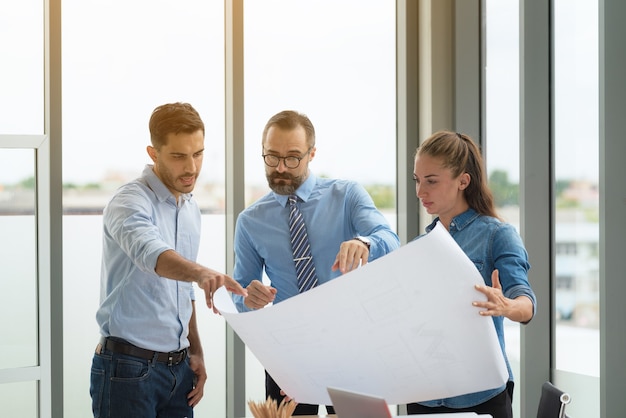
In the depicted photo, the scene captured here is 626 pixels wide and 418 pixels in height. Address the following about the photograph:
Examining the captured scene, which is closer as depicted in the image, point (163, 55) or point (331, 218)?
point (331, 218)

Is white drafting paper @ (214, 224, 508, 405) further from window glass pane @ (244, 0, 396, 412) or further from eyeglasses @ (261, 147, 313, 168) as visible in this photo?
window glass pane @ (244, 0, 396, 412)

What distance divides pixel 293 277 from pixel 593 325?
1.16 metres

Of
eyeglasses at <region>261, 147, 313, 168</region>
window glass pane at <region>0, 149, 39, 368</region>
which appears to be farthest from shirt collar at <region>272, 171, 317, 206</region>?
window glass pane at <region>0, 149, 39, 368</region>

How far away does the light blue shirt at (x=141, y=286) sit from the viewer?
2.16 m

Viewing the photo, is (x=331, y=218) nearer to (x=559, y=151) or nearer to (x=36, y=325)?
(x=559, y=151)

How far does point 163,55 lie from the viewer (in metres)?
3.62

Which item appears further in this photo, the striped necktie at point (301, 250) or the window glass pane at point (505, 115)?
the window glass pane at point (505, 115)

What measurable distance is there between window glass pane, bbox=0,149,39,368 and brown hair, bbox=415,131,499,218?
2005 millimetres

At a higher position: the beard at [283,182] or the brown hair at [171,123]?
the brown hair at [171,123]

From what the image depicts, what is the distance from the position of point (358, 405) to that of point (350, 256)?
0.49 m

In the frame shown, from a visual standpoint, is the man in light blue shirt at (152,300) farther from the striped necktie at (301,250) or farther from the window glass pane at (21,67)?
the window glass pane at (21,67)

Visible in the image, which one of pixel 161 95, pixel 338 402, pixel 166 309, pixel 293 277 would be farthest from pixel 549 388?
pixel 161 95

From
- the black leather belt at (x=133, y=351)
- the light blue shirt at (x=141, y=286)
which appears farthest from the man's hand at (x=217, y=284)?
the black leather belt at (x=133, y=351)

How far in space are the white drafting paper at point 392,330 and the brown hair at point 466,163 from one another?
0.57m
